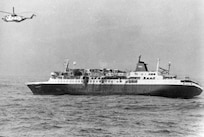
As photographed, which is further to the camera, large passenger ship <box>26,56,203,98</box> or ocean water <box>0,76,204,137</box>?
large passenger ship <box>26,56,203,98</box>

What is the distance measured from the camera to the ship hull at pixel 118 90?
49000 millimetres

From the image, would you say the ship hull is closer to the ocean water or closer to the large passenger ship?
the large passenger ship

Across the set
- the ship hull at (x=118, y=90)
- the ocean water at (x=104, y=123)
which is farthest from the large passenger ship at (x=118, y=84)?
the ocean water at (x=104, y=123)

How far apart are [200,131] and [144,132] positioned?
413 cm

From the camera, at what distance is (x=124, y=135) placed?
2100cm

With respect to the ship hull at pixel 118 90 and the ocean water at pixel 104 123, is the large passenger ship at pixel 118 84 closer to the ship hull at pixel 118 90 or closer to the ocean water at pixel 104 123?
the ship hull at pixel 118 90

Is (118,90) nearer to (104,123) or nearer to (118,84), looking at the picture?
(118,84)

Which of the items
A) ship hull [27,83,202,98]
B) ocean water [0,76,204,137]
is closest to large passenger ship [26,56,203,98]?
ship hull [27,83,202,98]

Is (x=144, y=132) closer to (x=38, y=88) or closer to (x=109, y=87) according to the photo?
(x=109, y=87)

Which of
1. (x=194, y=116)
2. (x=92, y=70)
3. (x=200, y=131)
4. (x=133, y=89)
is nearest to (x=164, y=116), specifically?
(x=194, y=116)

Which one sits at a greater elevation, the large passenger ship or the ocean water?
the large passenger ship

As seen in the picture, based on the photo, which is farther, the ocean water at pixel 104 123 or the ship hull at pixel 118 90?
the ship hull at pixel 118 90

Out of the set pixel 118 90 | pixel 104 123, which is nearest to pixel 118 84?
pixel 118 90

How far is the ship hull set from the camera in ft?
161
